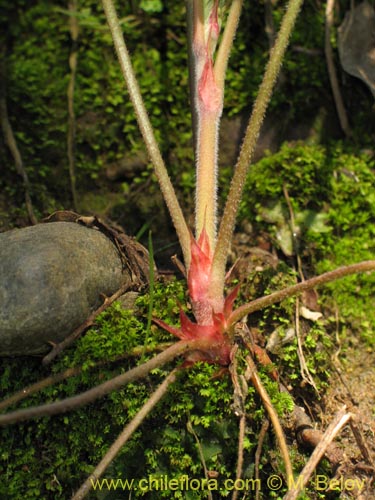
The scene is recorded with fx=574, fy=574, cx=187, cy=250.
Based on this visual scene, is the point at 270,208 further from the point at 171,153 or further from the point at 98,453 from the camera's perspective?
the point at 98,453

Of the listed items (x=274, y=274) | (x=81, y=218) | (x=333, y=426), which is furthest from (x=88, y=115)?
(x=333, y=426)

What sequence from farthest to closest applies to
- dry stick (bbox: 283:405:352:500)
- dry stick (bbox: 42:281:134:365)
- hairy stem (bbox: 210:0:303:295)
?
hairy stem (bbox: 210:0:303:295)
dry stick (bbox: 42:281:134:365)
dry stick (bbox: 283:405:352:500)

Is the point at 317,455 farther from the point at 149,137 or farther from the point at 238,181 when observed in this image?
the point at 149,137

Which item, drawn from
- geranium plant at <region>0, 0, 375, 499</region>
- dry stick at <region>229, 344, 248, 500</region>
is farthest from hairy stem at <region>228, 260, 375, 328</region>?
dry stick at <region>229, 344, 248, 500</region>

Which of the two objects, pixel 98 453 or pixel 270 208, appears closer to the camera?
pixel 98 453

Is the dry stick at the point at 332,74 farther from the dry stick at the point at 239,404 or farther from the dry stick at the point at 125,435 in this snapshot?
the dry stick at the point at 125,435

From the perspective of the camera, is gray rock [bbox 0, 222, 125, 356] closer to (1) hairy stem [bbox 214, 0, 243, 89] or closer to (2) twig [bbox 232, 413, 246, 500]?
(2) twig [bbox 232, 413, 246, 500]

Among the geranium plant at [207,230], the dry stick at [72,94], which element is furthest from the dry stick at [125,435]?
the dry stick at [72,94]
